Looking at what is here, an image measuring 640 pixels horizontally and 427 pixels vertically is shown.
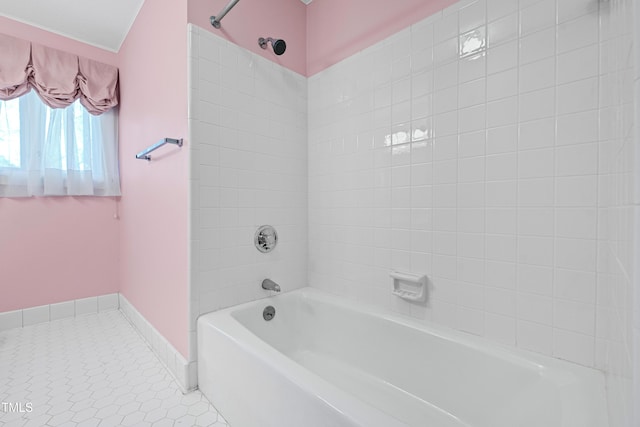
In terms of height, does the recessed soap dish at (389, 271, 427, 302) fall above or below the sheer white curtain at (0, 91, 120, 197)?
below

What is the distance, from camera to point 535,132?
1033 mm

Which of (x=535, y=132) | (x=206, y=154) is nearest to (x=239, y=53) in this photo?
(x=206, y=154)

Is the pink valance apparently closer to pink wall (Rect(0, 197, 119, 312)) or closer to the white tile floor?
pink wall (Rect(0, 197, 119, 312))

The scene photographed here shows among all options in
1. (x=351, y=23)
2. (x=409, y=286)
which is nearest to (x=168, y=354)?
(x=409, y=286)

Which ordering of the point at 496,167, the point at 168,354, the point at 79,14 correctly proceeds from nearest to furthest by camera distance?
the point at 496,167
the point at 168,354
the point at 79,14

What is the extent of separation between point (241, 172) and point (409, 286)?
109cm

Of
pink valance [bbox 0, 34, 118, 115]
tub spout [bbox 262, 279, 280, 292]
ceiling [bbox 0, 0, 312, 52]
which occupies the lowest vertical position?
tub spout [bbox 262, 279, 280, 292]

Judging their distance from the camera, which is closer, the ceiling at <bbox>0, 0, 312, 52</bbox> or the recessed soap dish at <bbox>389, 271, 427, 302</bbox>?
the recessed soap dish at <bbox>389, 271, 427, 302</bbox>

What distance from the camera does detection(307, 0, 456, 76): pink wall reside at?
4.52ft

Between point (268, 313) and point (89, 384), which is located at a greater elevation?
point (268, 313)

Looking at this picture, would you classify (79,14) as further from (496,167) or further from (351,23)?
(496,167)

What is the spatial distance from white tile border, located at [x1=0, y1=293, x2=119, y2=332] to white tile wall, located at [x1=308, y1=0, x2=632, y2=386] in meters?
2.22

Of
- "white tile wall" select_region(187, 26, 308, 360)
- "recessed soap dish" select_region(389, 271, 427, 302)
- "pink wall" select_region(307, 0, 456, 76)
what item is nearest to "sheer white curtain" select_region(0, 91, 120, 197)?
"white tile wall" select_region(187, 26, 308, 360)

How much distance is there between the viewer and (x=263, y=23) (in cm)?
170
